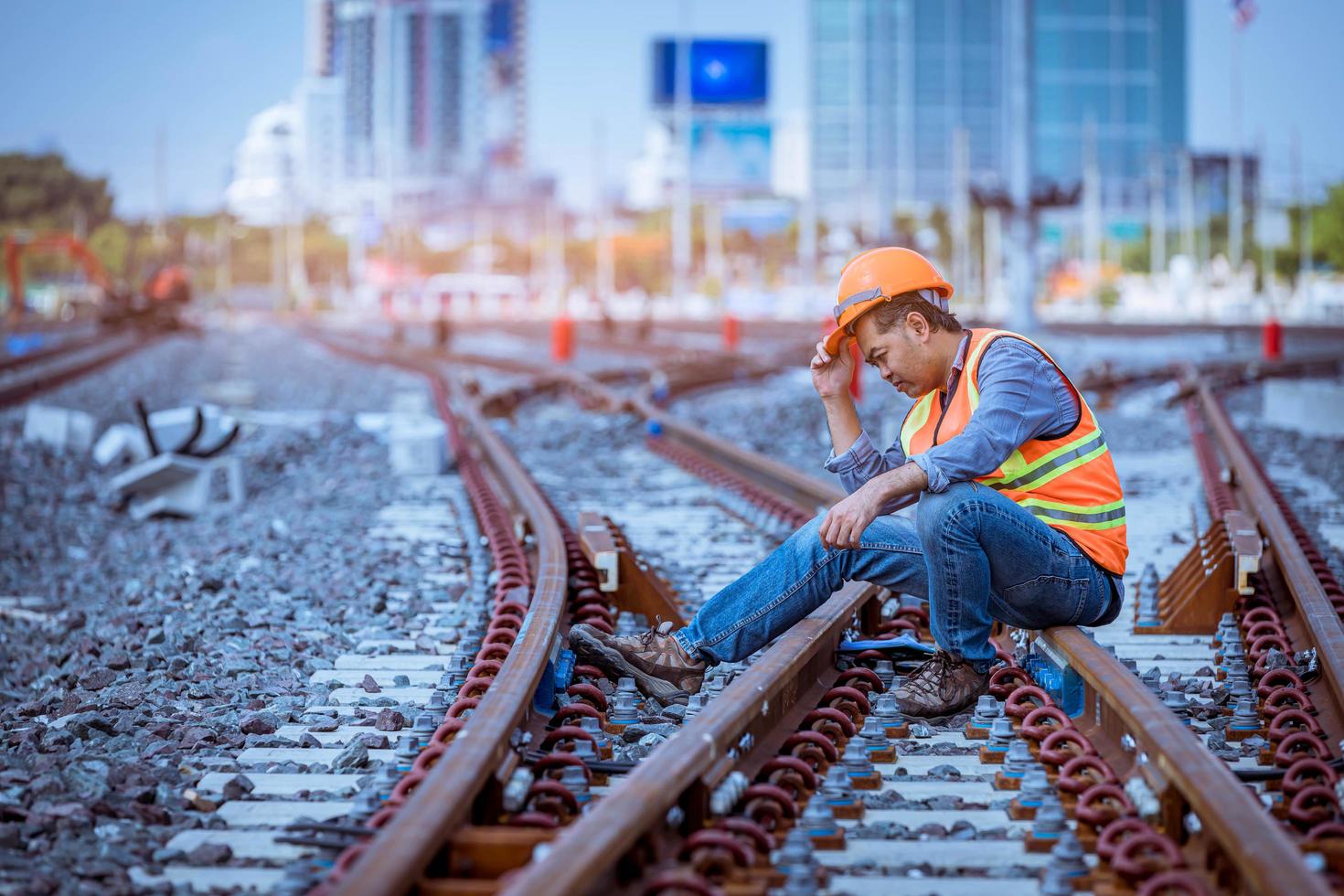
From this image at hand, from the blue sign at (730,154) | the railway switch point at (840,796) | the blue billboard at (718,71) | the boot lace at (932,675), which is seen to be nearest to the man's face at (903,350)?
the boot lace at (932,675)

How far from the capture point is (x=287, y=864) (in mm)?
3482

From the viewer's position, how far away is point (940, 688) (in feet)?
15.1

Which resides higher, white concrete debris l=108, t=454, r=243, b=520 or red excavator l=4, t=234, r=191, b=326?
red excavator l=4, t=234, r=191, b=326

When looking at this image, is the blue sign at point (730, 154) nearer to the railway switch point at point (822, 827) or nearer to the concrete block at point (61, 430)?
the concrete block at point (61, 430)

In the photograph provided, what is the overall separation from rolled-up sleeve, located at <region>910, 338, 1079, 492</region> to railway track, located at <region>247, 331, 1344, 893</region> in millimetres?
587

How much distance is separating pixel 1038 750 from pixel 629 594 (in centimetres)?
238

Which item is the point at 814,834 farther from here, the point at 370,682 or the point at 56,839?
the point at 370,682

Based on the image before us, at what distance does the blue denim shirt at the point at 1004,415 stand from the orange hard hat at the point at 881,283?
244 millimetres

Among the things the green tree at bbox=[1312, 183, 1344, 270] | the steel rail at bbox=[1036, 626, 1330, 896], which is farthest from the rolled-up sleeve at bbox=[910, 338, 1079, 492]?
the green tree at bbox=[1312, 183, 1344, 270]

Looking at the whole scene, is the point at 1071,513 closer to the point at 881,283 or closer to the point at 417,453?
the point at 881,283

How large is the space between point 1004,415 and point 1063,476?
364 millimetres

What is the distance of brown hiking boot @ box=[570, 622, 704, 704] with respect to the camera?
4.81 meters

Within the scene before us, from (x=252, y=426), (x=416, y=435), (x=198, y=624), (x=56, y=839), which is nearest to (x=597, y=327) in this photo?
(x=252, y=426)

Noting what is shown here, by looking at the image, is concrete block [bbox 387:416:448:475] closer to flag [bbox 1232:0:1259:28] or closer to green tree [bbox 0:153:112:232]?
flag [bbox 1232:0:1259:28]
